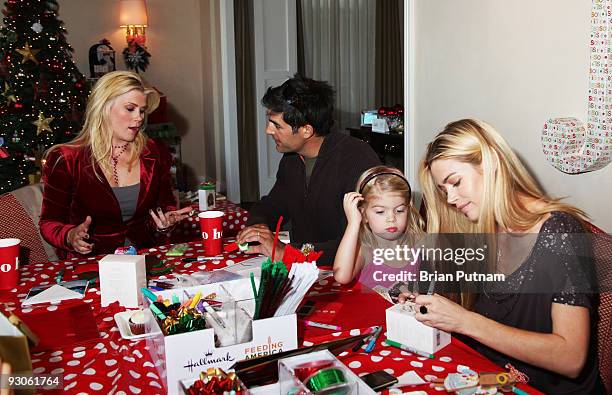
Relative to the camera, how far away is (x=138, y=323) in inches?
62.6

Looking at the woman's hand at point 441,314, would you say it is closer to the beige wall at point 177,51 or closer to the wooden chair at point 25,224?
the wooden chair at point 25,224

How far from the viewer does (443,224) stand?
6.07 ft

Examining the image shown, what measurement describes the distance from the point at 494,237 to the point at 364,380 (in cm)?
62

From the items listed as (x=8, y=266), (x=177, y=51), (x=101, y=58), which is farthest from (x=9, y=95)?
(x=8, y=266)

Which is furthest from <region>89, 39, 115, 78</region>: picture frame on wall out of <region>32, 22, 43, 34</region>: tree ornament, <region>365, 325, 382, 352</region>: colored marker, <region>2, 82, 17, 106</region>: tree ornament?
<region>365, 325, 382, 352</region>: colored marker

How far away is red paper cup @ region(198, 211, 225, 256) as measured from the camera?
7.17 ft

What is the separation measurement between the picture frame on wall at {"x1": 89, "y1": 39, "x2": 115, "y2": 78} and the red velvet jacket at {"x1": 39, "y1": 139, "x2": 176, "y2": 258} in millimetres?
3642

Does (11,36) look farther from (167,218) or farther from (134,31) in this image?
(167,218)

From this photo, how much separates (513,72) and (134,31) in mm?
4777

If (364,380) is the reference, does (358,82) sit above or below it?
above

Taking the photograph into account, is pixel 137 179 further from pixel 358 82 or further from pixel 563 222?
pixel 358 82

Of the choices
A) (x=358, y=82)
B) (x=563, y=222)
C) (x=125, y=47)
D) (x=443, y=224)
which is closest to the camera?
(x=563, y=222)

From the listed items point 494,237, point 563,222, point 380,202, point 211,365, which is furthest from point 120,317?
point 563,222

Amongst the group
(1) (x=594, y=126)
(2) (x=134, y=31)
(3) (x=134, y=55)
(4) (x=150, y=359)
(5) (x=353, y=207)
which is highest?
(2) (x=134, y=31)
